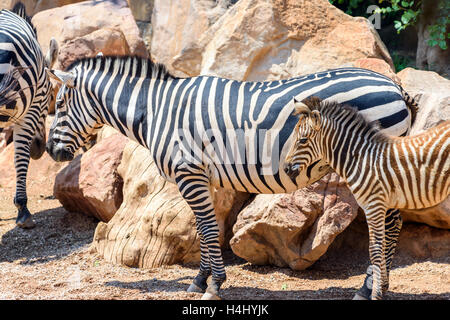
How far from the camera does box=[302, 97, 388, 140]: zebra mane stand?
16.3 feet

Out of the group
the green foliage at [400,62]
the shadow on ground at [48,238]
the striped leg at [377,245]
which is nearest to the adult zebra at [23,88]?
the shadow on ground at [48,238]

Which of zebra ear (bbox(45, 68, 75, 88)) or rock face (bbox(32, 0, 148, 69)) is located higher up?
zebra ear (bbox(45, 68, 75, 88))

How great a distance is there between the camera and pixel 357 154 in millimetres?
4980

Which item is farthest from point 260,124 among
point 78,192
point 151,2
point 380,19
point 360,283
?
point 151,2

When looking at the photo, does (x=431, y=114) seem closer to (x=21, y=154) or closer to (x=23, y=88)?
(x=23, y=88)

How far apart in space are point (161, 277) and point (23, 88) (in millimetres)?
3520

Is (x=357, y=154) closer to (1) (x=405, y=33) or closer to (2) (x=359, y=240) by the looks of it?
(2) (x=359, y=240)

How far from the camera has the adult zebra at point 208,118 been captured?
532 cm

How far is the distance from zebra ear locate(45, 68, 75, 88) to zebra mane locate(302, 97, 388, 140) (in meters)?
2.58

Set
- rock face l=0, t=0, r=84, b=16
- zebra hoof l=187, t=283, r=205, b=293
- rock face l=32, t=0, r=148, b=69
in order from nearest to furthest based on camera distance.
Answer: zebra hoof l=187, t=283, r=205, b=293
rock face l=32, t=0, r=148, b=69
rock face l=0, t=0, r=84, b=16

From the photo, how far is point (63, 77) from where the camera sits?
6066 millimetres

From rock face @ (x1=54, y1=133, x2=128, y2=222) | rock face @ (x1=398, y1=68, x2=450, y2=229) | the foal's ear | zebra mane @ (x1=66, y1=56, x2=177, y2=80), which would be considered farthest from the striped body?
rock face @ (x1=54, y1=133, x2=128, y2=222)

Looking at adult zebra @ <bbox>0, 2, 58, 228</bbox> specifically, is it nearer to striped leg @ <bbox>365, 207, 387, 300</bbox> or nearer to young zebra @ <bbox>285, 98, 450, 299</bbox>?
young zebra @ <bbox>285, 98, 450, 299</bbox>

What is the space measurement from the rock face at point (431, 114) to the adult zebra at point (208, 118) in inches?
41.6
